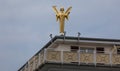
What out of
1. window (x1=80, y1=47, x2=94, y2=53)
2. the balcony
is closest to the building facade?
the balcony

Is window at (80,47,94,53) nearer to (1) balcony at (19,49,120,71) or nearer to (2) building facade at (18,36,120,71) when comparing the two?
(2) building facade at (18,36,120,71)

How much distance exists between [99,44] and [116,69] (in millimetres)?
5130

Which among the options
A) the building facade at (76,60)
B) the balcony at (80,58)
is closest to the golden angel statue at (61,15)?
the building facade at (76,60)

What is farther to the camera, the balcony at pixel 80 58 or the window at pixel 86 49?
the window at pixel 86 49

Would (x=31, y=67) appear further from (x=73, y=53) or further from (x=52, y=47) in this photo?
(x=73, y=53)

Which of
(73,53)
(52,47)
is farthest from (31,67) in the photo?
(73,53)

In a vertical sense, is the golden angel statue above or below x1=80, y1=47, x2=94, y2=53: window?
above

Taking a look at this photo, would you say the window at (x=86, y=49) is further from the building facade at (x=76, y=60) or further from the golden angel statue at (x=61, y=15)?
the golden angel statue at (x=61, y=15)

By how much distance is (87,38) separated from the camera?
48.1m

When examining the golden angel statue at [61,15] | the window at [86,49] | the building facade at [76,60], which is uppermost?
the golden angel statue at [61,15]

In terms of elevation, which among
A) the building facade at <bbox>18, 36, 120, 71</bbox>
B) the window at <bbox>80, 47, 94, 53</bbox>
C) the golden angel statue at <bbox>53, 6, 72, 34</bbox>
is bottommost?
the building facade at <bbox>18, 36, 120, 71</bbox>

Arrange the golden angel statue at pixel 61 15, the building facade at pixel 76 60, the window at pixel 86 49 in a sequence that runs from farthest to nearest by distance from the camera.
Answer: the golden angel statue at pixel 61 15 < the window at pixel 86 49 < the building facade at pixel 76 60

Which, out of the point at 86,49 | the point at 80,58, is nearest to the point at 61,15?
the point at 86,49

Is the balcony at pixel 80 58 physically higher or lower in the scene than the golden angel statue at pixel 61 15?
lower
